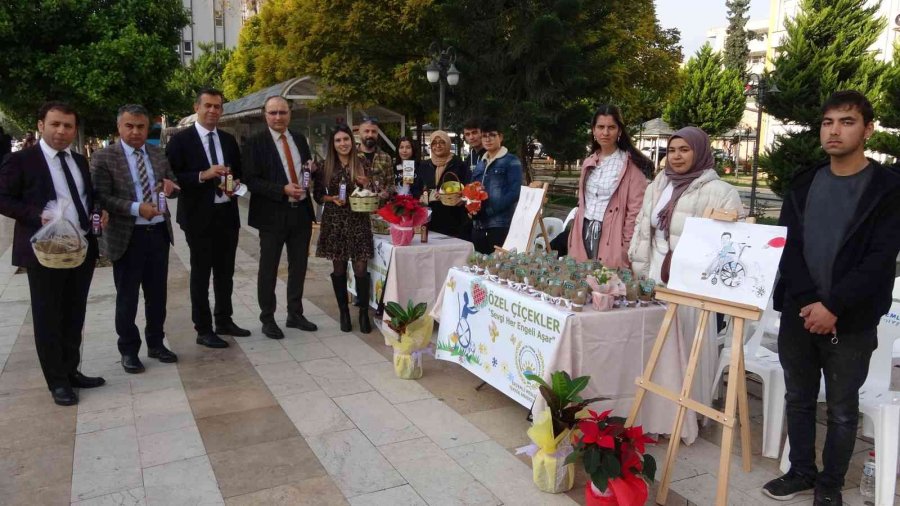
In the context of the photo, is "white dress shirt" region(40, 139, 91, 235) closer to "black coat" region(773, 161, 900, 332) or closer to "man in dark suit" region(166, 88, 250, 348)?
"man in dark suit" region(166, 88, 250, 348)

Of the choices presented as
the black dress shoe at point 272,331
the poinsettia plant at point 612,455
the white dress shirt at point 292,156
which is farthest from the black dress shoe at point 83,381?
the poinsettia plant at point 612,455

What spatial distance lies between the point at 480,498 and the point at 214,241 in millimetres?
3001

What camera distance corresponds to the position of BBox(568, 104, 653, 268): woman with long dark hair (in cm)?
388

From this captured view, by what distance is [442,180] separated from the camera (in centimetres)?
555

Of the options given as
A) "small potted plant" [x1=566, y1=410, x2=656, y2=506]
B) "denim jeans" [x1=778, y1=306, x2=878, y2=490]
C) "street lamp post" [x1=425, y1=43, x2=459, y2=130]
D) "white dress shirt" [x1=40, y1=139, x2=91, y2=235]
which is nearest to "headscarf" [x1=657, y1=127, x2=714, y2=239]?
"denim jeans" [x1=778, y1=306, x2=878, y2=490]

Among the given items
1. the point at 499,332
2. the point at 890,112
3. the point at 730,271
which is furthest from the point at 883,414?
the point at 890,112

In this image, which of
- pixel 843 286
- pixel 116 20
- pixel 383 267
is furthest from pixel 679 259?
pixel 116 20

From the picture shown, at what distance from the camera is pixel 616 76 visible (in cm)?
1527

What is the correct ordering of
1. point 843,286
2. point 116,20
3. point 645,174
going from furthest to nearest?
1. point 116,20
2. point 645,174
3. point 843,286

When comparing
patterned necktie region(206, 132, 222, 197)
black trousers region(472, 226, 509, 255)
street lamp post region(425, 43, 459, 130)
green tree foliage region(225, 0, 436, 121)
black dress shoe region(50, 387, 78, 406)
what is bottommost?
black dress shoe region(50, 387, 78, 406)

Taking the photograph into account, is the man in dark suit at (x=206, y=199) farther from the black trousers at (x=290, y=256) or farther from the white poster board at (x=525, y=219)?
the white poster board at (x=525, y=219)

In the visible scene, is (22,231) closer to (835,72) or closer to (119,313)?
(119,313)

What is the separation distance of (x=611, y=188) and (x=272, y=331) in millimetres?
2916

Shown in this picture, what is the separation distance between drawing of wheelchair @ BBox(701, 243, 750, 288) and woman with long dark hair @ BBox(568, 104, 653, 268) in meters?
1.18
